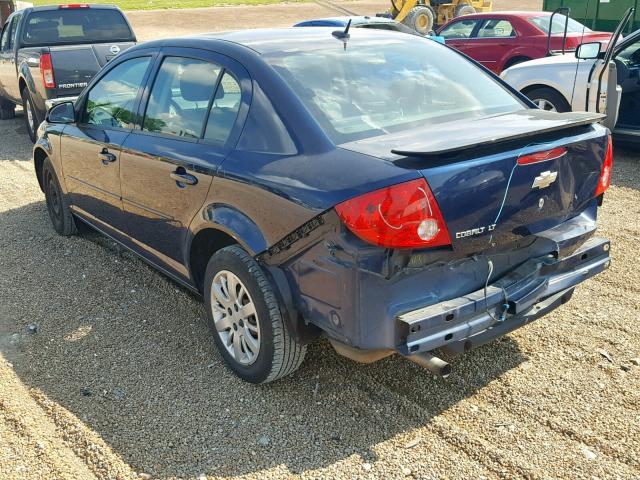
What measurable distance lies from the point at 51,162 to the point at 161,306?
80.6 inches

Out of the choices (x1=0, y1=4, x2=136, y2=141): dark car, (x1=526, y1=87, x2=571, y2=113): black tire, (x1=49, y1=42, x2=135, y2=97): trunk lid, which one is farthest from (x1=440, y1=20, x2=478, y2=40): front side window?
(x1=49, y1=42, x2=135, y2=97): trunk lid

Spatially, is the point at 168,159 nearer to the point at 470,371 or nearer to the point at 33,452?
the point at 33,452

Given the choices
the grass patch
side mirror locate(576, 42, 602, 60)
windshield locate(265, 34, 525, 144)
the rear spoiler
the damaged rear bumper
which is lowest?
the grass patch

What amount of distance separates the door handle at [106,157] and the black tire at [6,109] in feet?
30.7

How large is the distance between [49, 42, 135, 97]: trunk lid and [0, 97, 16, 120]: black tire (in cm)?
397

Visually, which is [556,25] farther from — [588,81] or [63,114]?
[63,114]

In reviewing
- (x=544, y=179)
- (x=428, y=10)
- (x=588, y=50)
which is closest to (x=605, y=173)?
(x=544, y=179)

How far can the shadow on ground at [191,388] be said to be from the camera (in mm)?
3092

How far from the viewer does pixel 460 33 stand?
44.1 feet

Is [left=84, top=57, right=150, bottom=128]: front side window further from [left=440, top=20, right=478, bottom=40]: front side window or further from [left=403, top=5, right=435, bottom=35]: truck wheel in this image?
[left=403, top=5, right=435, bottom=35]: truck wheel

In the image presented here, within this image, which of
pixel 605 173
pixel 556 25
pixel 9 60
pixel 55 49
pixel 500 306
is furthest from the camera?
pixel 556 25

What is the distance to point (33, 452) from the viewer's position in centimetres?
310

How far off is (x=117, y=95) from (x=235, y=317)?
2.11 m

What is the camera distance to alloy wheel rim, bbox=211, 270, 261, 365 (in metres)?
3.40
